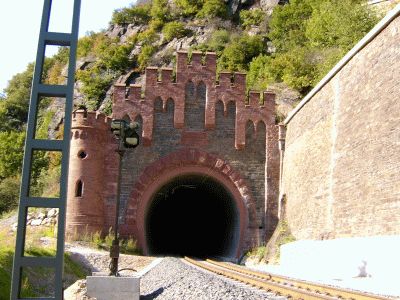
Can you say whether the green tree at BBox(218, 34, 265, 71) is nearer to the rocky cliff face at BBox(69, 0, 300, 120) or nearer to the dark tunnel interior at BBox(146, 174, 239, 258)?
the rocky cliff face at BBox(69, 0, 300, 120)

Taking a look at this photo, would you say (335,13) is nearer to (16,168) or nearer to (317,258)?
(317,258)

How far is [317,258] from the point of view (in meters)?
16.3

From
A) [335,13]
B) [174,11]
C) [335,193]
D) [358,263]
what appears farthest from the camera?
[174,11]

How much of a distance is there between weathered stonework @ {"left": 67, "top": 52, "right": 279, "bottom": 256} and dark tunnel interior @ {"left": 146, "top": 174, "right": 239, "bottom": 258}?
4.62 ft

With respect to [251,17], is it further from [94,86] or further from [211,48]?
[94,86]

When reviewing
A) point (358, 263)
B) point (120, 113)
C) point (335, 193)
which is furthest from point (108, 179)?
point (358, 263)

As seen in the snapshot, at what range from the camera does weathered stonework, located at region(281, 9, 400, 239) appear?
13.5m

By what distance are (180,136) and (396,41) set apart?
41.5 ft

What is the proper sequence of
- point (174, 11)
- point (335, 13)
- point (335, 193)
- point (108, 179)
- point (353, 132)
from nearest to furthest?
point (353, 132) < point (335, 193) < point (108, 179) < point (335, 13) < point (174, 11)

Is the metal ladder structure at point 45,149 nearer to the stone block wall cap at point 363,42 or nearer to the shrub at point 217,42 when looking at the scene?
the stone block wall cap at point 363,42

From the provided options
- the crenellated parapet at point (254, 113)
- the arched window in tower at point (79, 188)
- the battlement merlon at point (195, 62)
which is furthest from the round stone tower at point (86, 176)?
the crenellated parapet at point (254, 113)

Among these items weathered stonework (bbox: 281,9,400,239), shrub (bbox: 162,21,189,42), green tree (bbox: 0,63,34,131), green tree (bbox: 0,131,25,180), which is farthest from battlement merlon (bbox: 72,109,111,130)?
green tree (bbox: 0,63,34,131)

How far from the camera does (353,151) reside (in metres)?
16.0

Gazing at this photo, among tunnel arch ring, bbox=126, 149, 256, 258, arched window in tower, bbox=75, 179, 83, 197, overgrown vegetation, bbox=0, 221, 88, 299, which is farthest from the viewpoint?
tunnel arch ring, bbox=126, 149, 256, 258
